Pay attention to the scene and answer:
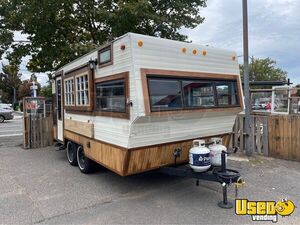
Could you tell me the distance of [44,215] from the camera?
4238mm

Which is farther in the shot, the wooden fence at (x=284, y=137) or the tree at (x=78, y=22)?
the tree at (x=78, y=22)

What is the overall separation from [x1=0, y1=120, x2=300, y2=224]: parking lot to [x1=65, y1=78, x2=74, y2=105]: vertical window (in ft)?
5.78

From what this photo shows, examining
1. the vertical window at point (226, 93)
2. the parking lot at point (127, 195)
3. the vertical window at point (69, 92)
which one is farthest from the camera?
the vertical window at point (69, 92)

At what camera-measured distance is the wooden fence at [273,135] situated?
707cm

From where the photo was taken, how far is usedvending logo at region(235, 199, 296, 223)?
4.09 metres

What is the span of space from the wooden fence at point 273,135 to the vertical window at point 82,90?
4.81 meters

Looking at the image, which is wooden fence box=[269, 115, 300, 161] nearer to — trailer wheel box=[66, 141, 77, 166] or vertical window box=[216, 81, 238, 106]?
vertical window box=[216, 81, 238, 106]

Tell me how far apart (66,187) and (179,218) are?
2.67 meters

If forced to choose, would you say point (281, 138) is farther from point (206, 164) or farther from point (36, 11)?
point (36, 11)

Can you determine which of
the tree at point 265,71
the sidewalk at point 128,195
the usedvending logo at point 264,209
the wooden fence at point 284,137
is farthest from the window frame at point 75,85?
the tree at point 265,71

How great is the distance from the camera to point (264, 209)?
4.31 meters

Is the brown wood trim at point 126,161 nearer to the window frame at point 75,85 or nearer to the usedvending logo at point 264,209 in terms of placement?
the window frame at point 75,85

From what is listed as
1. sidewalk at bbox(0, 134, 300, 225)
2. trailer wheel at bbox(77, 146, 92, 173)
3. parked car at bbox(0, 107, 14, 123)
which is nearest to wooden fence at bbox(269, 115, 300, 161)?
sidewalk at bbox(0, 134, 300, 225)

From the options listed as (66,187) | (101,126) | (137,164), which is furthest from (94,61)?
(66,187)
